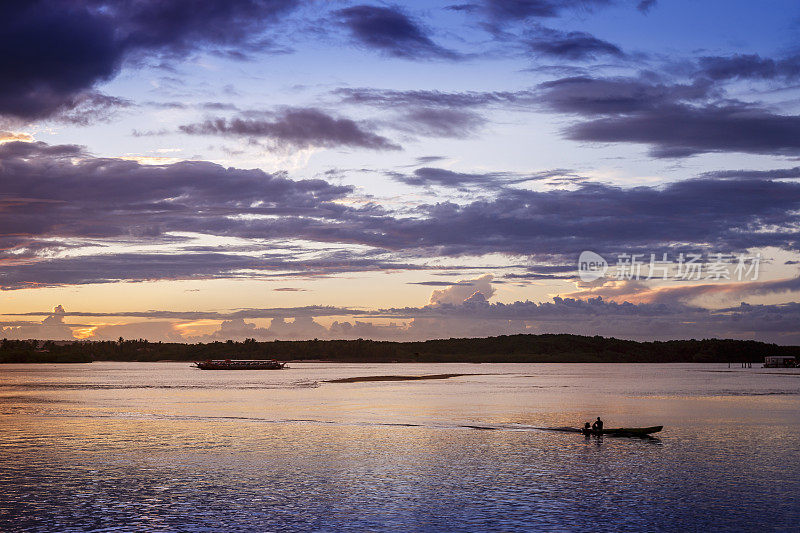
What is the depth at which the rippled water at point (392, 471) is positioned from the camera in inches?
1430

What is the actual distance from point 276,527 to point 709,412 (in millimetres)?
71047

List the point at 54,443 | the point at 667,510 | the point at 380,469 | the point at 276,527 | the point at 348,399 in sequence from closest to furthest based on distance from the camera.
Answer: the point at 276,527 → the point at 667,510 → the point at 380,469 → the point at 54,443 → the point at 348,399

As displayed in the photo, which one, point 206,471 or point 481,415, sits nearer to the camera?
point 206,471

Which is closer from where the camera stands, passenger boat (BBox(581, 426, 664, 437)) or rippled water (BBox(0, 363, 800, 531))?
rippled water (BBox(0, 363, 800, 531))

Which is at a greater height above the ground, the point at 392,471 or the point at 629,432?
the point at 629,432

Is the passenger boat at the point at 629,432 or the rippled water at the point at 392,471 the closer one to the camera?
the rippled water at the point at 392,471

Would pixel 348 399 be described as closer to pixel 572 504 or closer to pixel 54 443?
pixel 54 443

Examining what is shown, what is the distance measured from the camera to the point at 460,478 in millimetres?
46844

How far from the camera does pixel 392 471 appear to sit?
161 feet

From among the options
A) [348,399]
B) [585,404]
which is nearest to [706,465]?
[585,404]

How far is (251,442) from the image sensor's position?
6362 cm

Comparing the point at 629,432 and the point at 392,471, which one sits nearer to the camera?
the point at 392,471

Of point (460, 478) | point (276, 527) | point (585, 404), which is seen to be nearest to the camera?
point (276, 527)

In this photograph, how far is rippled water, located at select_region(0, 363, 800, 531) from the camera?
1430 inches
